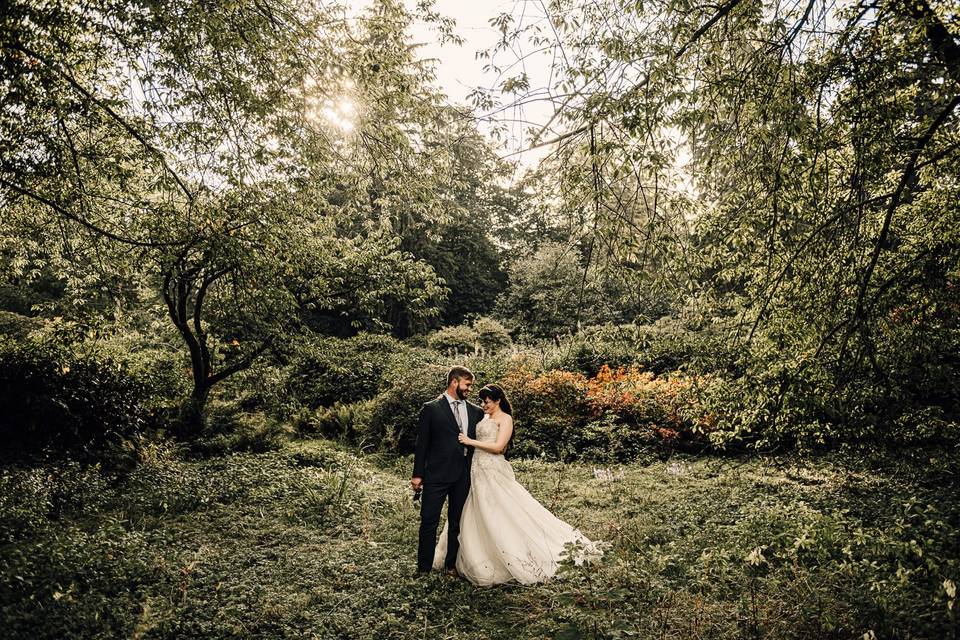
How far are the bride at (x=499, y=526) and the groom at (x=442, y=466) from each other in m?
0.13

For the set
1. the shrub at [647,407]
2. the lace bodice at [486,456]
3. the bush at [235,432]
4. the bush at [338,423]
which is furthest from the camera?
the bush at [338,423]

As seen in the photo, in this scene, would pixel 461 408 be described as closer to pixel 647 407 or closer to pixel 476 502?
pixel 476 502

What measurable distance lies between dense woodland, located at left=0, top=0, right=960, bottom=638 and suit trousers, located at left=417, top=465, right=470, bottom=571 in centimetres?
35

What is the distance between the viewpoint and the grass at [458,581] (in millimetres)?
4105

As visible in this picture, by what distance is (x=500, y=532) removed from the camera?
5477mm

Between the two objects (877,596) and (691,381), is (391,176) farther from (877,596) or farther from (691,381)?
(877,596)

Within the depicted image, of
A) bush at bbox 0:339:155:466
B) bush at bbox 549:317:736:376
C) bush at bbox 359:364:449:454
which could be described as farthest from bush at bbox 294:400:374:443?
bush at bbox 549:317:736:376

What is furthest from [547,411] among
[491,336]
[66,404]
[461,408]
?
[491,336]

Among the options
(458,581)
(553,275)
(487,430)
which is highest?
(553,275)

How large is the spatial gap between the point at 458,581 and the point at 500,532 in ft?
1.97

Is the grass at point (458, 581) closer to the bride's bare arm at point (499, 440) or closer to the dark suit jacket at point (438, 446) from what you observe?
the dark suit jacket at point (438, 446)

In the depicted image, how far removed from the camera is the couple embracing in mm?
5324

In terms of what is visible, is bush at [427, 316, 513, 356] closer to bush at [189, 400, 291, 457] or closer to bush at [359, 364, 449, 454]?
bush at [359, 364, 449, 454]

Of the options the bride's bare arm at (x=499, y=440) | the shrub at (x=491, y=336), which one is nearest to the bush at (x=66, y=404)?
the bride's bare arm at (x=499, y=440)
